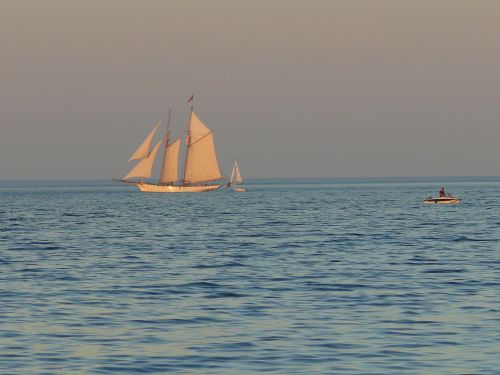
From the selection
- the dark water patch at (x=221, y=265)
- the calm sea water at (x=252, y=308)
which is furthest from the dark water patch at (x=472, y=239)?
the dark water patch at (x=221, y=265)

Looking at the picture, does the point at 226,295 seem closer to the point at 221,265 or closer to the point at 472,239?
the point at 221,265

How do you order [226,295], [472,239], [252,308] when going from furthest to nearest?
[472,239], [226,295], [252,308]

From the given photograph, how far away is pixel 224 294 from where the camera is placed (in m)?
30.1

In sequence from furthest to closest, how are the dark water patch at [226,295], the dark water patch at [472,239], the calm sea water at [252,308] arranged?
the dark water patch at [472,239], the dark water patch at [226,295], the calm sea water at [252,308]

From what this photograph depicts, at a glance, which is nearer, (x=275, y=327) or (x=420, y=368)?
(x=420, y=368)

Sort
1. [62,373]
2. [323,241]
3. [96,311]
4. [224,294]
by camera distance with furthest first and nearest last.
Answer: [323,241]
[224,294]
[96,311]
[62,373]

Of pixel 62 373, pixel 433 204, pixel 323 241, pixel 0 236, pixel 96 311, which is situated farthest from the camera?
pixel 433 204

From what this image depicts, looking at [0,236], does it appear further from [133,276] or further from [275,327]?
[275,327]

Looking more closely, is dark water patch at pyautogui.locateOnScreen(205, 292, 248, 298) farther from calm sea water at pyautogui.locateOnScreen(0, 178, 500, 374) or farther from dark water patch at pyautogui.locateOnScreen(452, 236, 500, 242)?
dark water patch at pyautogui.locateOnScreen(452, 236, 500, 242)

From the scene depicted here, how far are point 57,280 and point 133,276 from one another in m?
2.50

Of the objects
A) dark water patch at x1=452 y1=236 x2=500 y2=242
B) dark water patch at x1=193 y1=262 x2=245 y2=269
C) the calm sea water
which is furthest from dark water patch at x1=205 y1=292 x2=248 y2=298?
dark water patch at x1=452 y1=236 x2=500 y2=242

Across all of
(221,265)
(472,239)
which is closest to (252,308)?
(221,265)

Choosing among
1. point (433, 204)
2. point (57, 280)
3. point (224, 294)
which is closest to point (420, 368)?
point (224, 294)

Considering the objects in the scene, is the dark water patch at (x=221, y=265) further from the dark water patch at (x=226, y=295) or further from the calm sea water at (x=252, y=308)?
the dark water patch at (x=226, y=295)
